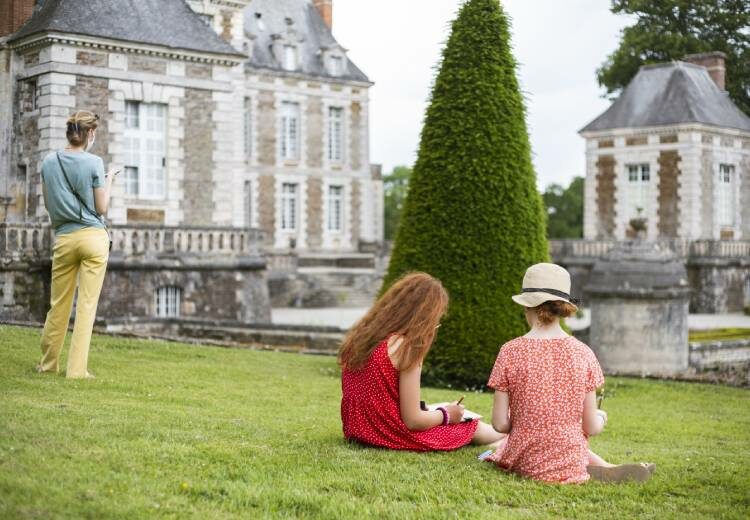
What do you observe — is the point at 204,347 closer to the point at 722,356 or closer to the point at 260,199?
the point at 722,356

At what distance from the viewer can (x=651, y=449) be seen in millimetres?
6633

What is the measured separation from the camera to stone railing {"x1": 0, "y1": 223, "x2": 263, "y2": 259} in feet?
50.1


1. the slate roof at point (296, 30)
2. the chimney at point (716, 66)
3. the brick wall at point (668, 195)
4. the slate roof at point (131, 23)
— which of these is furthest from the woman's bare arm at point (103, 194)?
the chimney at point (716, 66)

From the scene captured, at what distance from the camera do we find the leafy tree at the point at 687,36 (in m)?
35.3

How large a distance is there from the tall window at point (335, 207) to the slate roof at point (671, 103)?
8.89 m

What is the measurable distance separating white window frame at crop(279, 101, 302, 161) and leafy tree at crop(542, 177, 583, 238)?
15112 mm

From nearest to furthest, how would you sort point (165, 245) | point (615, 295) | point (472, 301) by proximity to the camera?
point (472, 301), point (615, 295), point (165, 245)

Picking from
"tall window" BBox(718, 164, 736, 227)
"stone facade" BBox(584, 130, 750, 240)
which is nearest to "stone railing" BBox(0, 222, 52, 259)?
"stone facade" BBox(584, 130, 750, 240)

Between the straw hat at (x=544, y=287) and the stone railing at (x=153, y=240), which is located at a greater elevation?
the stone railing at (x=153, y=240)

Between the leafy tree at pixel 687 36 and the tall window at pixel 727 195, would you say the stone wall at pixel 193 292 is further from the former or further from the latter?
the leafy tree at pixel 687 36

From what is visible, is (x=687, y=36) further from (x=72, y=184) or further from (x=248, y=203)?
(x=72, y=184)

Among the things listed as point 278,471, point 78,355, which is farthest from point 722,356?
point 278,471

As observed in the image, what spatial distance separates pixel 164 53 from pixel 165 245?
3.30 meters

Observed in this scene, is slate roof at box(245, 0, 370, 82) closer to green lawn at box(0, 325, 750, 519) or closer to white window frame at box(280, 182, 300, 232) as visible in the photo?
white window frame at box(280, 182, 300, 232)
